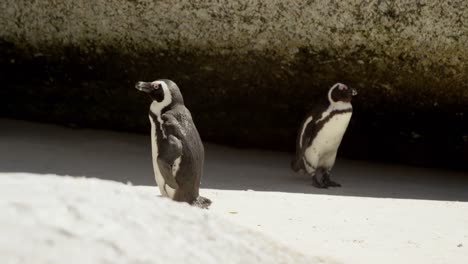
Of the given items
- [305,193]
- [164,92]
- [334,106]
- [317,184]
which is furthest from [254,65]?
[164,92]

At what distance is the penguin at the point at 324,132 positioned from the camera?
568 centimetres

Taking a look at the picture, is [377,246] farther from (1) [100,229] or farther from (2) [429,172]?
(2) [429,172]

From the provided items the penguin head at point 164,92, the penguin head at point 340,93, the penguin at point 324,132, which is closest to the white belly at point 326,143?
the penguin at point 324,132

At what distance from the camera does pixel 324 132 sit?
5.70m

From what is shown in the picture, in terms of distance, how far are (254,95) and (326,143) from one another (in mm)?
1028

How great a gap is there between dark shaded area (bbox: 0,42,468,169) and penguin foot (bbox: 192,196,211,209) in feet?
6.75

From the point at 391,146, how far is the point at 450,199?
1.50 metres

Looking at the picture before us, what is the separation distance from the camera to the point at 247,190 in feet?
16.5

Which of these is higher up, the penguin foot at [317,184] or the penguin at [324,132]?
the penguin at [324,132]

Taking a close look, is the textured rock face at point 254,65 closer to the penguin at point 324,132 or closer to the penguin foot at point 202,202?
the penguin at point 324,132

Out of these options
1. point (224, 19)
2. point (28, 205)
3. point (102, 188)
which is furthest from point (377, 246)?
point (224, 19)

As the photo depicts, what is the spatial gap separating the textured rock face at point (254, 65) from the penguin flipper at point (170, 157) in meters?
1.93

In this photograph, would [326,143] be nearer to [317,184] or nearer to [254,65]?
[317,184]

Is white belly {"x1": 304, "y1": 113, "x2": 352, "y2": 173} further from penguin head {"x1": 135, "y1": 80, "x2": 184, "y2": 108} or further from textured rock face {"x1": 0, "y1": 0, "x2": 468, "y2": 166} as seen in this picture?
penguin head {"x1": 135, "y1": 80, "x2": 184, "y2": 108}
